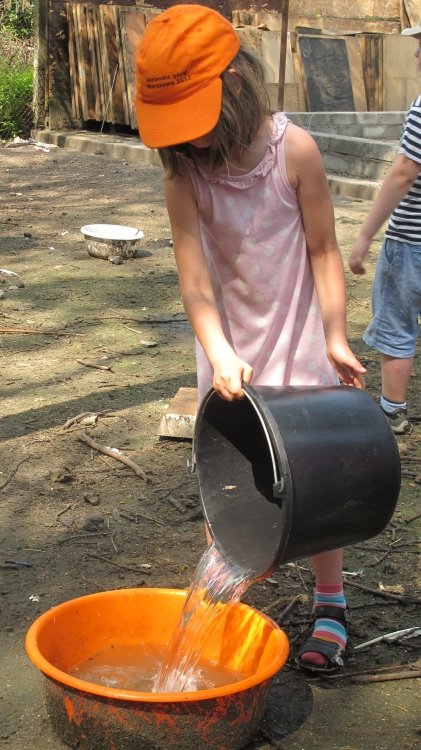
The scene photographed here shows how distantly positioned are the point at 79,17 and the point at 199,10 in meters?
9.86

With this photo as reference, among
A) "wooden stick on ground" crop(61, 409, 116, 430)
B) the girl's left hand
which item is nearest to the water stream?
the girl's left hand

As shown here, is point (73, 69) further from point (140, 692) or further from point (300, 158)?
point (140, 692)

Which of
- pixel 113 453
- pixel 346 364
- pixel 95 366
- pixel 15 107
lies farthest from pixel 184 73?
pixel 15 107

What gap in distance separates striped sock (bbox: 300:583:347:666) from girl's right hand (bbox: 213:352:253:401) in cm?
72

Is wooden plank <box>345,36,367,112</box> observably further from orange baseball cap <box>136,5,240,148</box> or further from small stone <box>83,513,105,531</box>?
orange baseball cap <box>136,5,240,148</box>

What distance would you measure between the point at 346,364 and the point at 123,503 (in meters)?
1.31

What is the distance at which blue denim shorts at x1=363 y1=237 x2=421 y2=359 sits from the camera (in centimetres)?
417

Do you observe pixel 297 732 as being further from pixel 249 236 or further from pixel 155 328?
pixel 155 328

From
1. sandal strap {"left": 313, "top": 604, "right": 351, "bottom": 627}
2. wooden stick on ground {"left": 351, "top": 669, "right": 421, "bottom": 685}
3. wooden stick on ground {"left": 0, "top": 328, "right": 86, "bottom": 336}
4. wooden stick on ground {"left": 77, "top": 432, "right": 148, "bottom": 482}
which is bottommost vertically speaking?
wooden stick on ground {"left": 0, "top": 328, "right": 86, "bottom": 336}

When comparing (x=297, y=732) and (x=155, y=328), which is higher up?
(x=297, y=732)

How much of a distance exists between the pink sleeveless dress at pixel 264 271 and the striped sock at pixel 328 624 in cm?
56

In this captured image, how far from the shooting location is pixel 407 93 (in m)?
12.6

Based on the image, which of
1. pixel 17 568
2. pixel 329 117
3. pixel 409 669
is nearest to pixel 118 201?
pixel 329 117

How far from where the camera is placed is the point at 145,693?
212cm
